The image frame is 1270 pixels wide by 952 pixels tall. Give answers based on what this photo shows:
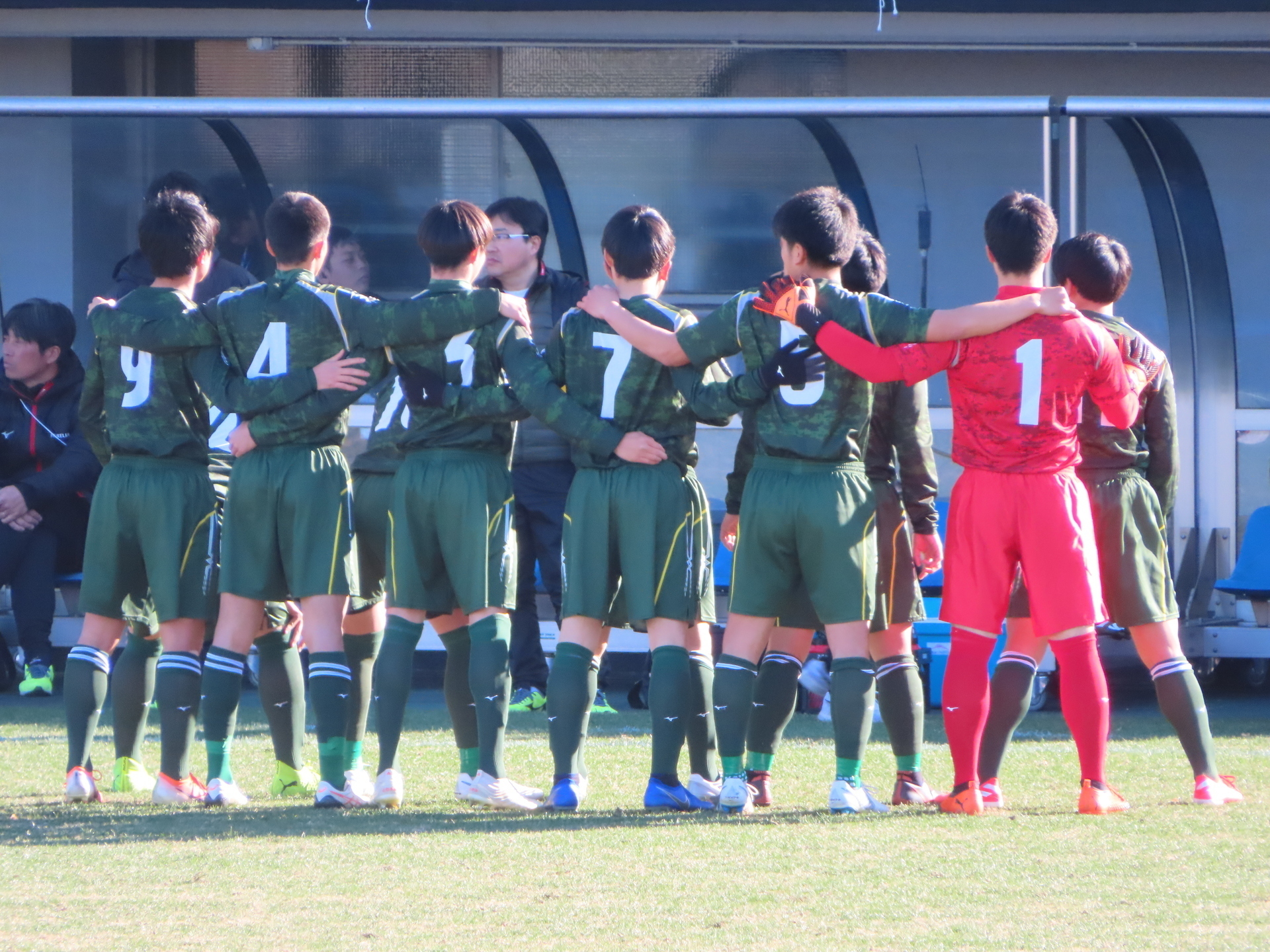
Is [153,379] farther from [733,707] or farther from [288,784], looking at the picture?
[733,707]

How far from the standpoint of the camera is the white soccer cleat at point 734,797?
4.30m

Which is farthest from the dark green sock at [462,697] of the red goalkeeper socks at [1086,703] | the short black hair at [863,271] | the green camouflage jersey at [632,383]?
the red goalkeeper socks at [1086,703]

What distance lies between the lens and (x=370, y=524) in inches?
187

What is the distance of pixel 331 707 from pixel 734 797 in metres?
1.13

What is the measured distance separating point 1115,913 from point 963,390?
162 cm

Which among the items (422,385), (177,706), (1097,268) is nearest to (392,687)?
(177,706)

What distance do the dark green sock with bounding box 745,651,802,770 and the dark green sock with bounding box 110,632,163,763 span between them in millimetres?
1768

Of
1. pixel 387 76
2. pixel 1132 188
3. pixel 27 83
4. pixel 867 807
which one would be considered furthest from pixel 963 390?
pixel 27 83

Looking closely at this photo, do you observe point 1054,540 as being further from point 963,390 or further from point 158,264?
point 158,264

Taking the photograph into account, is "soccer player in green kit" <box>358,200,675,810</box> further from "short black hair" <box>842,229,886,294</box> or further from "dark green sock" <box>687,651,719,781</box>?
"short black hair" <box>842,229,886,294</box>

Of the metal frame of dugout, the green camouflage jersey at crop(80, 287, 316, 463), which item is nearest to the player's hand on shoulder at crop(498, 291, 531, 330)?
the green camouflage jersey at crop(80, 287, 316, 463)

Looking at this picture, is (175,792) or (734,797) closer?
(734,797)

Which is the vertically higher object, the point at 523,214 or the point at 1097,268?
the point at 523,214

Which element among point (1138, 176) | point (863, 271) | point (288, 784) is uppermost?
point (1138, 176)
